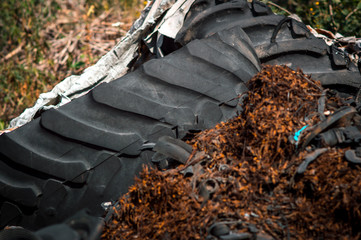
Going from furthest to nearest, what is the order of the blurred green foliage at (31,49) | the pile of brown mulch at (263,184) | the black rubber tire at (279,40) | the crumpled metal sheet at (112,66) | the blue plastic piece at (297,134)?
1. the blurred green foliage at (31,49)
2. the crumpled metal sheet at (112,66)
3. the black rubber tire at (279,40)
4. the blue plastic piece at (297,134)
5. the pile of brown mulch at (263,184)

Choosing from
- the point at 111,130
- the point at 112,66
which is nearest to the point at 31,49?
the point at 112,66

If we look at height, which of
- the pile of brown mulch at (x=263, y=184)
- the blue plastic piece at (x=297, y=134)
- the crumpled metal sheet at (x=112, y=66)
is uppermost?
the crumpled metal sheet at (x=112, y=66)

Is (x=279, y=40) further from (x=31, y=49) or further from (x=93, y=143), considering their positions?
(x=31, y=49)

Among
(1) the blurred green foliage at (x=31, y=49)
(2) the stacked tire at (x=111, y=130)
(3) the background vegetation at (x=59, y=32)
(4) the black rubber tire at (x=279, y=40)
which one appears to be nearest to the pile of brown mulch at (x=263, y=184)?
(2) the stacked tire at (x=111, y=130)

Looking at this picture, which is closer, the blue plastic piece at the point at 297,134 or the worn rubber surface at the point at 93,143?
the blue plastic piece at the point at 297,134

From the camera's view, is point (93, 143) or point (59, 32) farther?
point (59, 32)

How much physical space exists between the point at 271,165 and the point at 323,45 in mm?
934

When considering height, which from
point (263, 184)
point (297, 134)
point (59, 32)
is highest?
point (59, 32)

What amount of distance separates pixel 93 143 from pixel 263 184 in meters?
0.79

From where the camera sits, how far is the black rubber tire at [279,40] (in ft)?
7.14

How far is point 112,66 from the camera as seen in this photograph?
9.08 feet

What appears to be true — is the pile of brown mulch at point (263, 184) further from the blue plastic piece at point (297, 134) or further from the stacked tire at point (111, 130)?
the stacked tire at point (111, 130)

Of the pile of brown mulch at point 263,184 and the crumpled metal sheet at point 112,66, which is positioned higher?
the crumpled metal sheet at point 112,66

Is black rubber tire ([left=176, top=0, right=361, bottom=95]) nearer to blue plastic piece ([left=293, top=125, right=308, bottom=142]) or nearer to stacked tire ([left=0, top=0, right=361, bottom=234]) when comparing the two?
stacked tire ([left=0, top=0, right=361, bottom=234])
